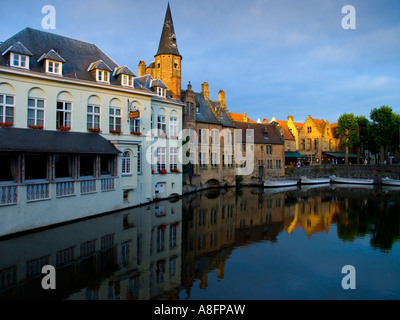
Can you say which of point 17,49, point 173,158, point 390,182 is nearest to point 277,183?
point 390,182

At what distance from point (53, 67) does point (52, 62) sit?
321 millimetres

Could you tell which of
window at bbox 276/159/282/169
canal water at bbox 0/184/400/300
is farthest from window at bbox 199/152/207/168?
window at bbox 276/159/282/169

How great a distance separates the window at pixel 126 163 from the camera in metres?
20.8

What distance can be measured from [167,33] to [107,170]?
18.9m

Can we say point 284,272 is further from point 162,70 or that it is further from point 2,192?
point 162,70

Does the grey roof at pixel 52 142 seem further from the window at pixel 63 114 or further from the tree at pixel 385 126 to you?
the tree at pixel 385 126

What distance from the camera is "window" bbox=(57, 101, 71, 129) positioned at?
17.9 meters

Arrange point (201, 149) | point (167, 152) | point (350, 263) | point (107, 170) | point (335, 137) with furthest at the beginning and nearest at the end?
point (335, 137) → point (201, 149) → point (167, 152) → point (107, 170) → point (350, 263)

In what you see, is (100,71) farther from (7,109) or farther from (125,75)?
(7,109)

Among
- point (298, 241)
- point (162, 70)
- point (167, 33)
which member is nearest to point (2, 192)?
point (298, 241)

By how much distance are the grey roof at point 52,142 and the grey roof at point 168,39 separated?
53.2 ft

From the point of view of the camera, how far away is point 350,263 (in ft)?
39.4

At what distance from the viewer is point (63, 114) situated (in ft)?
59.1

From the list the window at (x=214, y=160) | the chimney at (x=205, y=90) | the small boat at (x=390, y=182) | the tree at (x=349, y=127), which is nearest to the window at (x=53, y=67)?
the window at (x=214, y=160)
